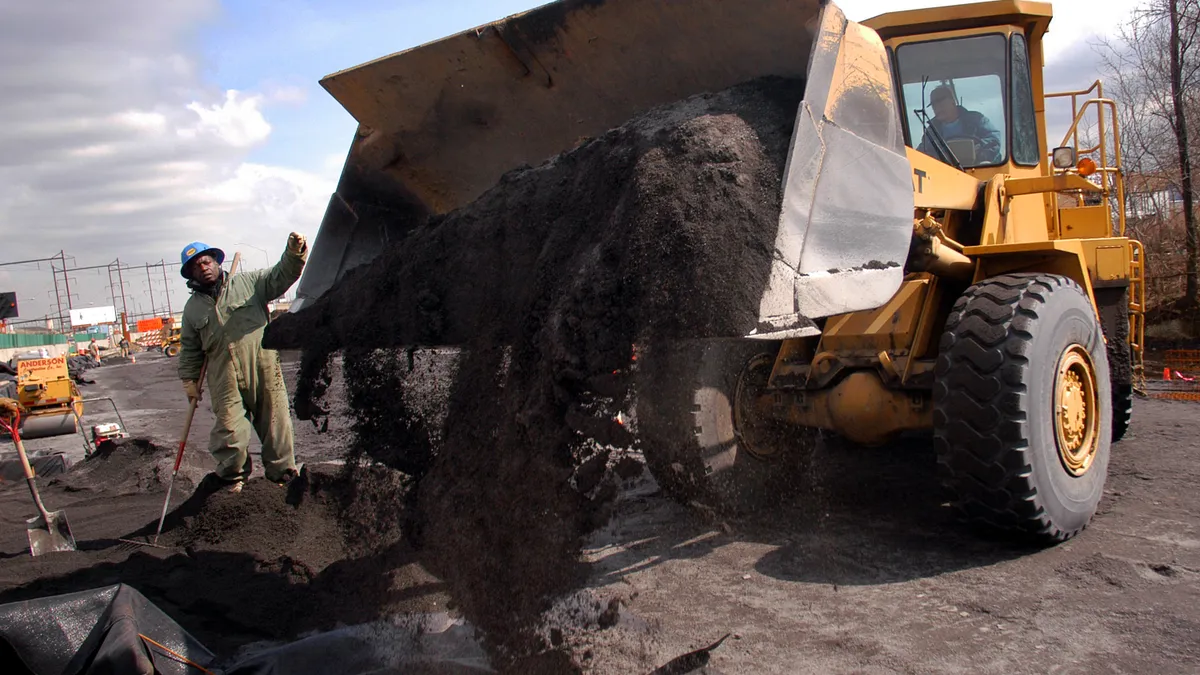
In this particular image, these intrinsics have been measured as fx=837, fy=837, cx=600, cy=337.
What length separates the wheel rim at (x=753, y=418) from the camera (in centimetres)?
412

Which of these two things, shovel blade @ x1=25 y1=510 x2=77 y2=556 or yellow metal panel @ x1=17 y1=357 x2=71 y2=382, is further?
yellow metal panel @ x1=17 y1=357 x2=71 y2=382

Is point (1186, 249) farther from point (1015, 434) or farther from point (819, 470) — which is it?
point (1015, 434)

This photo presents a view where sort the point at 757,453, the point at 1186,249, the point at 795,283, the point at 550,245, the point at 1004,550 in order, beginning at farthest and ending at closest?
the point at 1186,249 < the point at 757,453 < the point at 1004,550 < the point at 550,245 < the point at 795,283

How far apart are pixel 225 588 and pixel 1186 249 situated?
1423cm

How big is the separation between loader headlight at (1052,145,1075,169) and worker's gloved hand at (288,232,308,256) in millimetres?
3805

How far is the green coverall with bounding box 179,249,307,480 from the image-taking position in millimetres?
4668

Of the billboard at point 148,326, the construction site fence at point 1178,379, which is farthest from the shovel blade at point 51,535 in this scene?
the billboard at point 148,326

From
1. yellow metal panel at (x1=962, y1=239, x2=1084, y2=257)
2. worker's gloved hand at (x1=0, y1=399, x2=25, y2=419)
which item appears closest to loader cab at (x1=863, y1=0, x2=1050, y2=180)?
yellow metal panel at (x1=962, y1=239, x2=1084, y2=257)

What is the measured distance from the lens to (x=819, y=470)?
15.5 ft

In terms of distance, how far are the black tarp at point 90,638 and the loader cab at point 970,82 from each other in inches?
148

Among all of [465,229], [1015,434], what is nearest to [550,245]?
[465,229]

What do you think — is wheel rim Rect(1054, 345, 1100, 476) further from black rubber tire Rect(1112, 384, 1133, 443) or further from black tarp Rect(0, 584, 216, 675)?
black tarp Rect(0, 584, 216, 675)

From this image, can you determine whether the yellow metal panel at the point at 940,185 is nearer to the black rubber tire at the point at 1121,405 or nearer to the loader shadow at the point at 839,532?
the loader shadow at the point at 839,532

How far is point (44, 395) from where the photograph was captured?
361 inches
